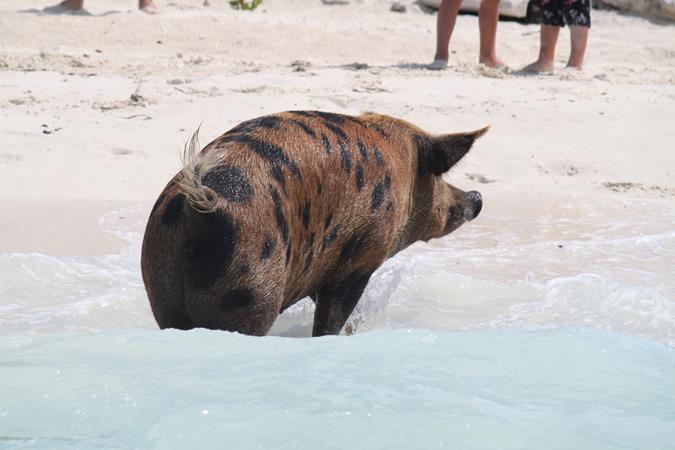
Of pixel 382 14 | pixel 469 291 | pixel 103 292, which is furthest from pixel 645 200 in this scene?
pixel 382 14

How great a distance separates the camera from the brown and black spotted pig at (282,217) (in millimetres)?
3943

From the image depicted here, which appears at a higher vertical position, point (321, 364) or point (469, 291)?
point (321, 364)

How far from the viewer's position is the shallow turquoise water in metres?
3.47

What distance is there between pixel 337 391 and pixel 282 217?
2.19 ft

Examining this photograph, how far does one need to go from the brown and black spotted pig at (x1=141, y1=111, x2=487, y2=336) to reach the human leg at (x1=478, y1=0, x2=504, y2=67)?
6.20 metres

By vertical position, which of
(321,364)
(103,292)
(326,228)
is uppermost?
(326,228)

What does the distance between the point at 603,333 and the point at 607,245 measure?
7.74ft

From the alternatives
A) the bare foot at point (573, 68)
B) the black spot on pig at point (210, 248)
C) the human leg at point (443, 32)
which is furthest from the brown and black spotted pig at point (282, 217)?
the bare foot at point (573, 68)

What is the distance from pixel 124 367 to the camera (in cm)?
394

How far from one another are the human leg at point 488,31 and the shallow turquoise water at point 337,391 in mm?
6934

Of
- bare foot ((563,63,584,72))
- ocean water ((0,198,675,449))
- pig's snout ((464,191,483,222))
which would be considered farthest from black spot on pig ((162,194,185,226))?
bare foot ((563,63,584,72))

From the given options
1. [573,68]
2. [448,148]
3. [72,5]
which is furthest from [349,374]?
[72,5]

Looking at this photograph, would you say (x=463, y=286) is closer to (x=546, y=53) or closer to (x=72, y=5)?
(x=546, y=53)

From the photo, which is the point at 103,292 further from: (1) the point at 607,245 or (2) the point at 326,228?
(1) the point at 607,245
